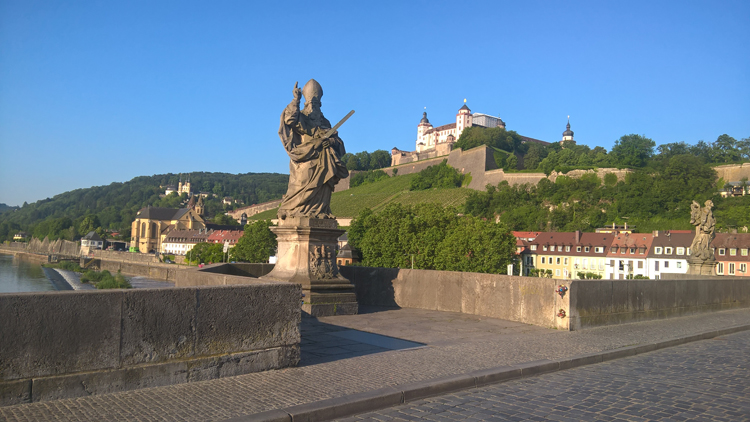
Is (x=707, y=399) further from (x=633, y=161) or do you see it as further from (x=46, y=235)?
(x=46, y=235)

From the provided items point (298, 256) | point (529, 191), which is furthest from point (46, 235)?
point (298, 256)

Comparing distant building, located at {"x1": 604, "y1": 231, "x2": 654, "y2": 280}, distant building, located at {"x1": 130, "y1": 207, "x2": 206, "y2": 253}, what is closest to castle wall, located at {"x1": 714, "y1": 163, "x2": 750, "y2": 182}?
distant building, located at {"x1": 604, "y1": 231, "x2": 654, "y2": 280}

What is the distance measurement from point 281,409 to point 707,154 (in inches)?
6120

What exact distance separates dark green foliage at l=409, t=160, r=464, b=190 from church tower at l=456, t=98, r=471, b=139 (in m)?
38.8

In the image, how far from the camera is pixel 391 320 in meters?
10.4

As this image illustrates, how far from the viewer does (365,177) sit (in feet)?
540

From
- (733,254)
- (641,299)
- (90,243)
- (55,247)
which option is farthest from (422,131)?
(641,299)

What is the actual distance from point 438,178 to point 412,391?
13320 centimetres

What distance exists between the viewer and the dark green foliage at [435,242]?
5566 cm

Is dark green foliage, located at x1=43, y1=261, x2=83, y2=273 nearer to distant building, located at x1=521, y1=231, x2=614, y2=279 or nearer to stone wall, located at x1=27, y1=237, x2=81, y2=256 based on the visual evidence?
stone wall, located at x1=27, y1=237, x2=81, y2=256

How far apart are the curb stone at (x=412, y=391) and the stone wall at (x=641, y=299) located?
1.97 metres

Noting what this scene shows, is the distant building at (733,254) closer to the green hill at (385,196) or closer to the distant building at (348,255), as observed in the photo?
the distant building at (348,255)

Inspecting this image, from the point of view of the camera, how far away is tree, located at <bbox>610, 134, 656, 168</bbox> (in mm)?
131875

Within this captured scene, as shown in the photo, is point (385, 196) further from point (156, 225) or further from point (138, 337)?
point (138, 337)
